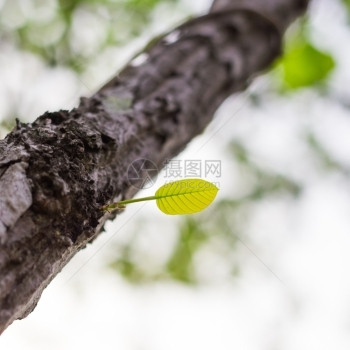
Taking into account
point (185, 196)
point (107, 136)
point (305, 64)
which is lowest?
point (305, 64)

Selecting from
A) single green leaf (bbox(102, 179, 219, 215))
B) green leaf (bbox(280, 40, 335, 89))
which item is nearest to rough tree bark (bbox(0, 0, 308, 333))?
single green leaf (bbox(102, 179, 219, 215))

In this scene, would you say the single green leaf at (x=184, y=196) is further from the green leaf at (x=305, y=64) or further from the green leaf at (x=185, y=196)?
the green leaf at (x=305, y=64)

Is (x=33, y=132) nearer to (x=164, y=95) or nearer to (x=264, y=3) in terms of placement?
(x=164, y=95)

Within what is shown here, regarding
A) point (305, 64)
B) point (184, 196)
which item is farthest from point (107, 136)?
point (305, 64)

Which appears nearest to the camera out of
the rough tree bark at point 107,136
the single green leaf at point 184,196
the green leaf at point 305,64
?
the rough tree bark at point 107,136

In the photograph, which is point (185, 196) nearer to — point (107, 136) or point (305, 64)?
point (107, 136)

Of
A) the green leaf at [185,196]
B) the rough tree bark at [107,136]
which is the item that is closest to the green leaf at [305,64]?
the rough tree bark at [107,136]

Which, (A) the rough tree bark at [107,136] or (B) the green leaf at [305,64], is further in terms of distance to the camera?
(B) the green leaf at [305,64]
